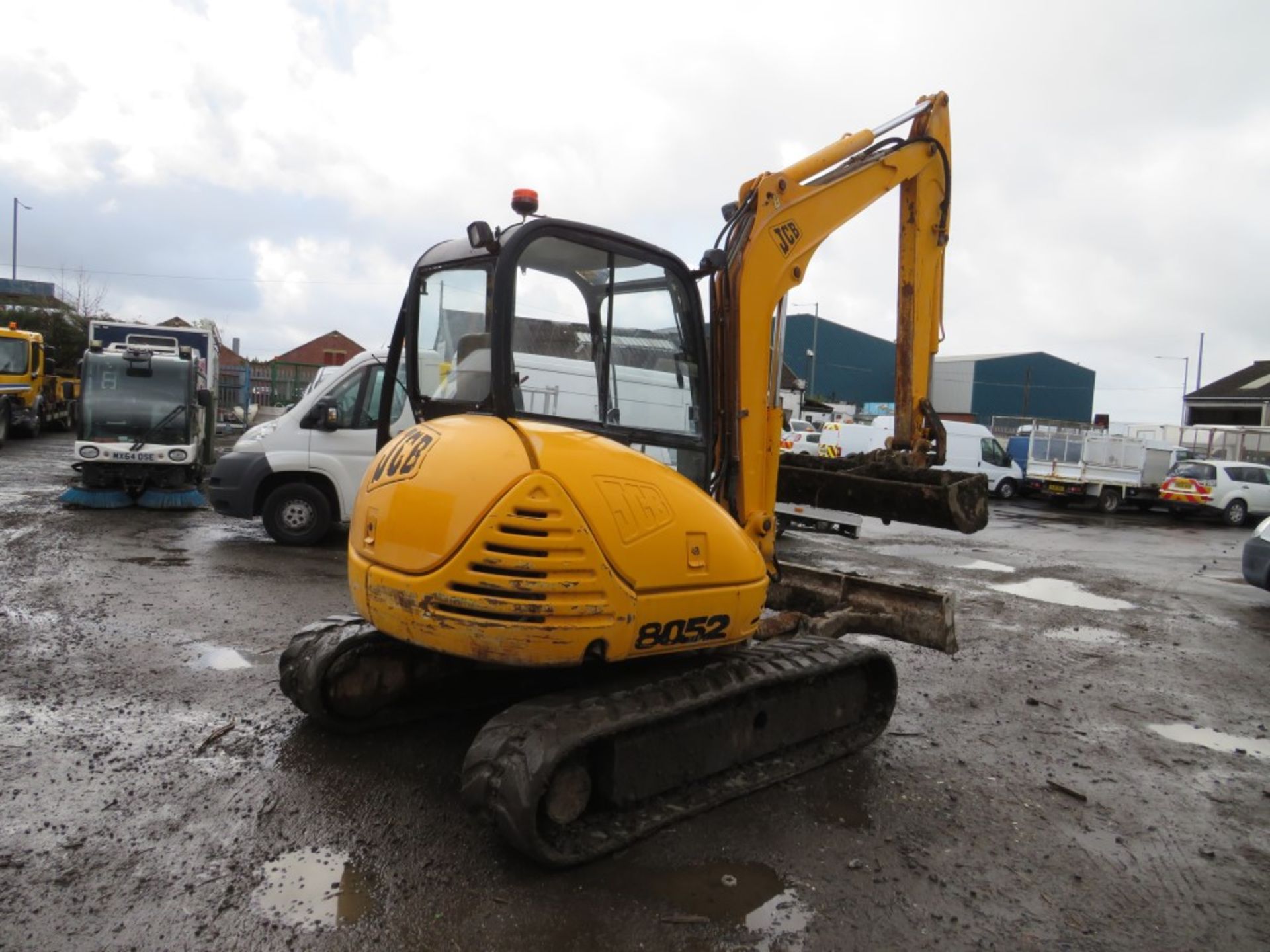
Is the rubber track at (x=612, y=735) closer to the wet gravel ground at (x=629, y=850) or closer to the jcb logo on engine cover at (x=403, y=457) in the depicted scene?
the wet gravel ground at (x=629, y=850)

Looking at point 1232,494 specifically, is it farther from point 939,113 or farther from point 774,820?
point 774,820

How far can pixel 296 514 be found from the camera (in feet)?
32.6

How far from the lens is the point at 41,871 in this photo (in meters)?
3.19

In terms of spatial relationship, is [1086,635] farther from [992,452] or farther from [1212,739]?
[992,452]

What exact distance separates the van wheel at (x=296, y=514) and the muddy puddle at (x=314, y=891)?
22.8 feet

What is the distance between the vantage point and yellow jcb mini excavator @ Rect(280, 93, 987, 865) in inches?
130

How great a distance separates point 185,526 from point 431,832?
903cm

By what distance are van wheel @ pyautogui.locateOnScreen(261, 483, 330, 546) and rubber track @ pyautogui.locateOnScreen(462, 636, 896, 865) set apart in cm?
690

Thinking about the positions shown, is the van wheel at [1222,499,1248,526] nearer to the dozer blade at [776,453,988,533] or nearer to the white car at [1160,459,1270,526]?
the white car at [1160,459,1270,526]

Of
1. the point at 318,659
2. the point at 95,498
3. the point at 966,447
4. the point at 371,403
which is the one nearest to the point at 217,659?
the point at 318,659

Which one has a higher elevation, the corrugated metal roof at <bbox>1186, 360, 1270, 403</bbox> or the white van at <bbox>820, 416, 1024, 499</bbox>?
the corrugated metal roof at <bbox>1186, 360, 1270, 403</bbox>

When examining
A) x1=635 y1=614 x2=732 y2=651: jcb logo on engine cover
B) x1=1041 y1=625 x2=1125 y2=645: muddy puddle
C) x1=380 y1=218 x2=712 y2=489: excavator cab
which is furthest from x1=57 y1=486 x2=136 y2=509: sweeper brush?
x1=1041 y1=625 x2=1125 y2=645: muddy puddle

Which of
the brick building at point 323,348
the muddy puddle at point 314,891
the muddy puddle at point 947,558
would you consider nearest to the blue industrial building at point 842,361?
the brick building at point 323,348

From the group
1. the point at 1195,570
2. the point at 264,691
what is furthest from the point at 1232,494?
the point at 264,691
